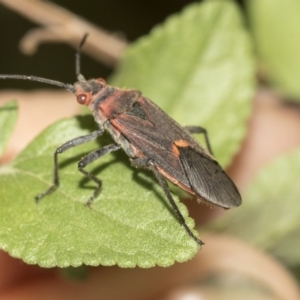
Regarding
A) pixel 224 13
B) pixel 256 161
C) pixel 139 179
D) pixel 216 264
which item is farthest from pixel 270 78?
pixel 139 179

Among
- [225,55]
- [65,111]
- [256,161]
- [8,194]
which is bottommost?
[65,111]

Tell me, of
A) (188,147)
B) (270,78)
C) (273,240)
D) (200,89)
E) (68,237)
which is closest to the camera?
(68,237)

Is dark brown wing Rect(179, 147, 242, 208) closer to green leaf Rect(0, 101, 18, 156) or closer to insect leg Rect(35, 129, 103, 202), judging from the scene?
insect leg Rect(35, 129, 103, 202)

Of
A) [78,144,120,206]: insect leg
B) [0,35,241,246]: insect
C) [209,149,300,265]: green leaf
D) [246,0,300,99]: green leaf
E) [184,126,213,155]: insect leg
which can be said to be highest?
[246,0,300,99]: green leaf

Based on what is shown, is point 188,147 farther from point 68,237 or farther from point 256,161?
point 256,161

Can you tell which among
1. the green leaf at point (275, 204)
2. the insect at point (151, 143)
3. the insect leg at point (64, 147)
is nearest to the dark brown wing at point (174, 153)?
the insect at point (151, 143)

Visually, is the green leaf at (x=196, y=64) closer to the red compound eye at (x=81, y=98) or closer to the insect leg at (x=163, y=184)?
the red compound eye at (x=81, y=98)

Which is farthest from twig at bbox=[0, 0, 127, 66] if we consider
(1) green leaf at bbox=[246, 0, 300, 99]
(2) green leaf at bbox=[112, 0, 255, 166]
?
(1) green leaf at bbox=[246, 0, 300, 99]
